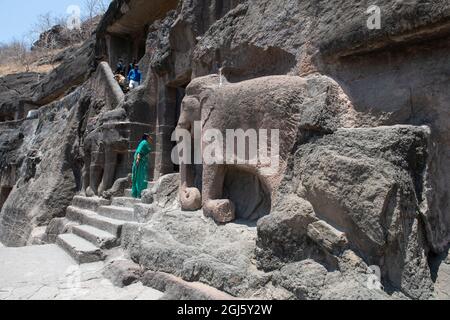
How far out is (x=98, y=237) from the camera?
4816mm

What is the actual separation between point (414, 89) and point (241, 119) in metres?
1.51

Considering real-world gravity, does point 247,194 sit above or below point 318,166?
below

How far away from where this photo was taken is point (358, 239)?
8.02 feet

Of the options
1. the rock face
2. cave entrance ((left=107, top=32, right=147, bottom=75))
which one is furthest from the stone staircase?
cave entrance ((left=107, top=32, right=147, bottom=75))

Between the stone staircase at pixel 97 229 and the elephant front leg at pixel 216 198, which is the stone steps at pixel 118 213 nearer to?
the stone staircase at pixel 97 229

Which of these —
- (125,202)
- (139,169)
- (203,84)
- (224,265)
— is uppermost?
(203,84)

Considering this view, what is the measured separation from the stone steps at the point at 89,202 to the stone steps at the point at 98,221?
0.21m

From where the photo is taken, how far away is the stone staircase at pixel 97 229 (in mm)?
4578

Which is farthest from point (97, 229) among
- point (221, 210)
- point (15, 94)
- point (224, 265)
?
point (15, 94)

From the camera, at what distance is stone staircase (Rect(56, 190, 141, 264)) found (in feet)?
15.0

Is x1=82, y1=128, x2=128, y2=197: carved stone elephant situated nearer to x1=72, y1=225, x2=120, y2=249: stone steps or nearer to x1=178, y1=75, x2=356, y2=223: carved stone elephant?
x1=72, y1=225, x2=120, y2=249: stone steps

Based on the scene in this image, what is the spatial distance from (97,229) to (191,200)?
207cm

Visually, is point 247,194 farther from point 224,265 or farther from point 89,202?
point 89,202
